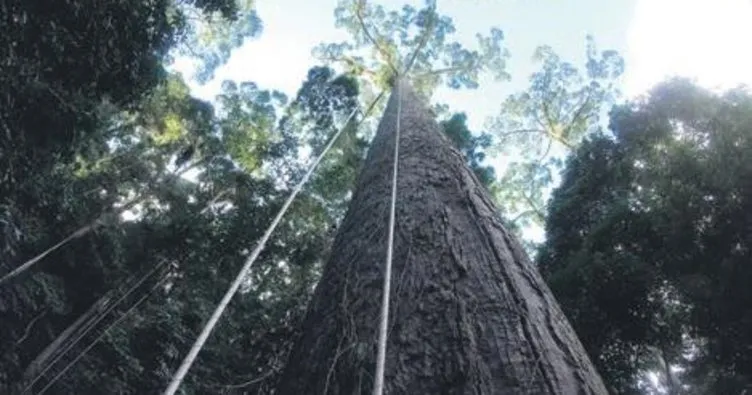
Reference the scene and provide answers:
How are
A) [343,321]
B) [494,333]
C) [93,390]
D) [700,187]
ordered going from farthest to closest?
1. [93,390]
2. [700,187]
3. [343,321]
4. [494,333]

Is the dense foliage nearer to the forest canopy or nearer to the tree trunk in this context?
the forest canopy

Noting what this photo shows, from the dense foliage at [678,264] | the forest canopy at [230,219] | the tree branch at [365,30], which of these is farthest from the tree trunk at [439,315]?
the tree branch at [365,30]

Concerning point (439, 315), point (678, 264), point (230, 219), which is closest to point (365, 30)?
point (230, 219)

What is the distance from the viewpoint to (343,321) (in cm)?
195

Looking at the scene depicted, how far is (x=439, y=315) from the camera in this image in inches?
70.8

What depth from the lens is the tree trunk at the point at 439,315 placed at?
5.06ft

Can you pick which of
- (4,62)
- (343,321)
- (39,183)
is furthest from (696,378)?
(39,183)

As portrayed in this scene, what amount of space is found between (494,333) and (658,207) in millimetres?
7605

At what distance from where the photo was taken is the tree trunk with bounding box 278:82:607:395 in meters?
1.54

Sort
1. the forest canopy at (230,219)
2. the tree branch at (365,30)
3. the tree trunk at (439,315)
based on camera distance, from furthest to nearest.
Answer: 1. the tree branch at (365,30)
2. the forest canopy at (230,219)
3. the tree trunk at (439,315)

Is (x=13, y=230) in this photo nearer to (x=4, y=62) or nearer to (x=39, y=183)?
(x=39, y=183)

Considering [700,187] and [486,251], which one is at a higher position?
[700,187]

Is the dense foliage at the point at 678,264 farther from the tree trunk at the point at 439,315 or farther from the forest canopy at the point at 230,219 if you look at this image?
the tree trunk at the point at 439,315

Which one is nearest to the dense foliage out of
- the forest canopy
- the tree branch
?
the forest canopy
